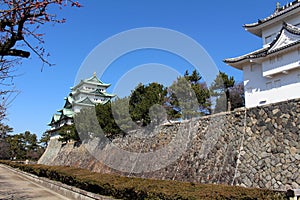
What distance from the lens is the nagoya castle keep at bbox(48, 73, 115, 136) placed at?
38469 millimetres

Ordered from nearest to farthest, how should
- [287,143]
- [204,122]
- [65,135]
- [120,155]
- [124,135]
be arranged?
[287,143]
[204,122]
[120,155]
[124,135]
[65,135]

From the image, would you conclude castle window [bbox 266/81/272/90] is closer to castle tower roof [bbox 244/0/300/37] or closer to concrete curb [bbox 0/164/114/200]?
castle tower roof [bbox 244/0/300/37]

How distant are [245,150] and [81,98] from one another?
3435 centimetres

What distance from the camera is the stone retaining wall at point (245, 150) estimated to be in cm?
765

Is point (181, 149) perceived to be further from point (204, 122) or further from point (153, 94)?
point (153, 94)

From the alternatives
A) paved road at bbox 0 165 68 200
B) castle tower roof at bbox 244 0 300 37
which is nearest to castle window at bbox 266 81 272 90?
castle tower roof at bbox 244 0 300 37

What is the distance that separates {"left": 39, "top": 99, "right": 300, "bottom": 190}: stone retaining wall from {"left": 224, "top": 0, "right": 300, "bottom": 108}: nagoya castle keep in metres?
3.91

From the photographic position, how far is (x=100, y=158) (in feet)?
59.8

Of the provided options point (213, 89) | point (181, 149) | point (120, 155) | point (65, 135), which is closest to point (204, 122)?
point (181, 149)

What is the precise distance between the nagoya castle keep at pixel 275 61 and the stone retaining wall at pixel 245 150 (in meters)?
3.91

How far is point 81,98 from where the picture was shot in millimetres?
40219

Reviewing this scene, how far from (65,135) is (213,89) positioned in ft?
54.9

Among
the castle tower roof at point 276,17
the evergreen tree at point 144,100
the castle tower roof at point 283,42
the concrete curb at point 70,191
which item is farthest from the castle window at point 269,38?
the concrete curb at point 70,191

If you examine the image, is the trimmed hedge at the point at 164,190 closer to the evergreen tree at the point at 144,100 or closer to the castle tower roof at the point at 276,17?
the evergreen tree at the point at 144,100
